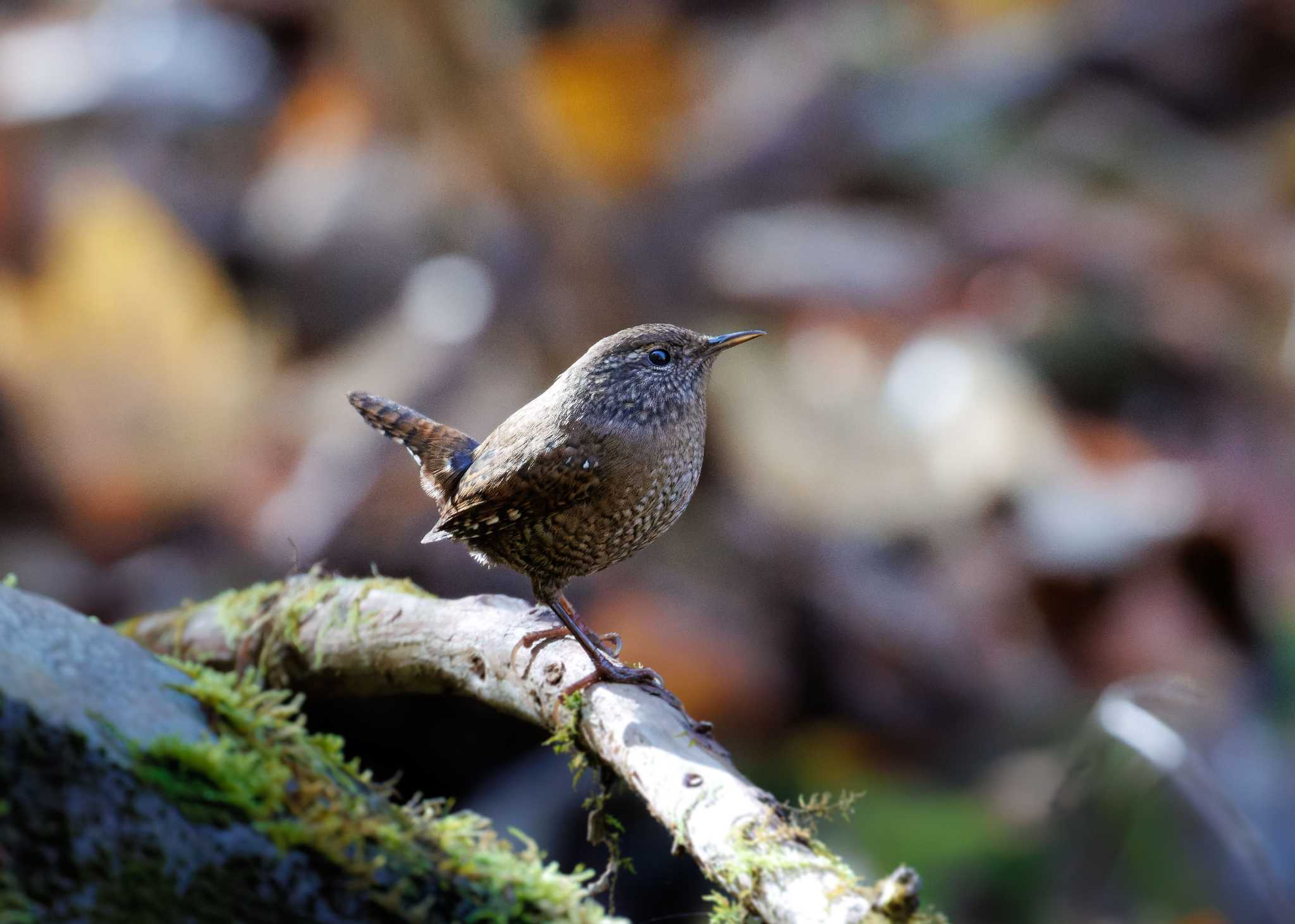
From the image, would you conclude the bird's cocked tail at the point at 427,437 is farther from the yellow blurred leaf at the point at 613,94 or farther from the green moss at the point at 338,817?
the yellow blurred leaf at the point at 613,94

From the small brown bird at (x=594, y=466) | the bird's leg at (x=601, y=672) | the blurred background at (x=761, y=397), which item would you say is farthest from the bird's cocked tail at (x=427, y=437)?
the blurred background at (x=761, y=397)

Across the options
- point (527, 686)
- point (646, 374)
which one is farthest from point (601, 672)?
point (646, 374)

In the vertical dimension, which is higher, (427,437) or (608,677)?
(427,437)

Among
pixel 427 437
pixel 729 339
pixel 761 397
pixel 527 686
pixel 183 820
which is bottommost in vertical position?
pixel 183 820

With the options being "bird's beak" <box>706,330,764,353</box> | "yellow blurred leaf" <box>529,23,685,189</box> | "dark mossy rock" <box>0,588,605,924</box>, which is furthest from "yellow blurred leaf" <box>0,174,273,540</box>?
"dark mossy rock" <box>0,588,605,924</box>

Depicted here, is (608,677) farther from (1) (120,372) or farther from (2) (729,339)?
(1) (120,372)
